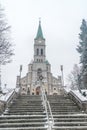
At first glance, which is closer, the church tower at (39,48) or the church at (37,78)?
the church at (37,78)

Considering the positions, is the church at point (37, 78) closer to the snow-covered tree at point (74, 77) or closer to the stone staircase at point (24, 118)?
the snow-covered tree at point (74, 77)

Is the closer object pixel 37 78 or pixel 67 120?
pixel 67 120

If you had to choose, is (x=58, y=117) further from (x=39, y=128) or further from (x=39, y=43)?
(x=39, y=43)

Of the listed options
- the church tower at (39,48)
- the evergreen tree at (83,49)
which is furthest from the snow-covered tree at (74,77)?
the church tower at (39,48)

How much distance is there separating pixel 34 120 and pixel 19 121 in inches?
25.4

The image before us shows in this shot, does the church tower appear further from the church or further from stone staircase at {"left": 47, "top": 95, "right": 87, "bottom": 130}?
stone staircase at {"left": 47, "top": 95, "right": 87, "bottom": 130}

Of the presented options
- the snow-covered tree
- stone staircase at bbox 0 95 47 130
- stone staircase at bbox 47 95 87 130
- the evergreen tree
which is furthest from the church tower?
stone staircase at bbox 47 95 87 130

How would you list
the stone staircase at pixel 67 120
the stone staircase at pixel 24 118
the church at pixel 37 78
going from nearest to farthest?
the stone staircase at pixel 67 120
the stone staircase at pixel 24 118
the church at pixel 37 78

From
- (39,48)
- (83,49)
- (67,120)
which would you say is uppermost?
(39,48)

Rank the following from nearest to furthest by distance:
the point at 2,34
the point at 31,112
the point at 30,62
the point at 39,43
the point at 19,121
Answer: the point at 19,121 < the point at 31,112 < the point at 2,34 < the point at 30,62 < the point at 39,43

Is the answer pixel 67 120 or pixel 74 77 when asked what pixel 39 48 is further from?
pixel 67 120

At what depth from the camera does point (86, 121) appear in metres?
9.22

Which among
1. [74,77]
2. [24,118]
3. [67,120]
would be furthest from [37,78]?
[67,120]

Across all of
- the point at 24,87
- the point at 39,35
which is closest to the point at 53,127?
the point at 24,87
